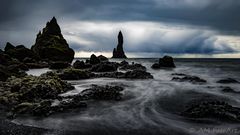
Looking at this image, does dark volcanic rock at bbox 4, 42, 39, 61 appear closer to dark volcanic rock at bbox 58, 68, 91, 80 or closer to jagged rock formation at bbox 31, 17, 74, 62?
jagged rock formation at bbox 31, 17, 74, 62

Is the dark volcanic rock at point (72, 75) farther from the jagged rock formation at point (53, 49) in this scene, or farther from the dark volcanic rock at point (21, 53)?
the jagged rock formation at point (53, 49)

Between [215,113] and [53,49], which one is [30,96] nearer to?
[215,113]

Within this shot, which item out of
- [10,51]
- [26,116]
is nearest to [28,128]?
[26,116]

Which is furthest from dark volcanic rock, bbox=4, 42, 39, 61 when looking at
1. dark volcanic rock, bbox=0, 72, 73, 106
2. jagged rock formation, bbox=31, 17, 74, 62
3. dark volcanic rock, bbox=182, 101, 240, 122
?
dark volcanic rock, bbox=182, 101, 240, 122

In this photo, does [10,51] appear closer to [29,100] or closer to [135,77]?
[135,77]

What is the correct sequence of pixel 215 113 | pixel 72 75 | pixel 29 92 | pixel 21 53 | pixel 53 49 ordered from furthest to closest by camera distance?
pixel 53 49 < pixel 21 53 < pixel 72 75 < pixel 29 92 < pixel 215 113

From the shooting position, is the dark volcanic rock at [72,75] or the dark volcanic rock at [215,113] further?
the dark volcanic rock at [72,75]

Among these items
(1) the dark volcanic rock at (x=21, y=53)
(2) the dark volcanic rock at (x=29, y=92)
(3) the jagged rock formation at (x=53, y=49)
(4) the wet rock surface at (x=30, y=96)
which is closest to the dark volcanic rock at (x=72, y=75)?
(4) the wet rock surface at (x=30, y=96)

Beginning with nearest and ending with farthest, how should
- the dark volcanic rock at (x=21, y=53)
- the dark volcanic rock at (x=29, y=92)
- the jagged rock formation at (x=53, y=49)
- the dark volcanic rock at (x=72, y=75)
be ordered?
the dark volcanic rock at (x=29, y=92) < the dark volcanic rock at (x=72, y=75) < the dark volcanic rock at (x=21, y=53) < the jagged rock formation at (x=53, y=49)

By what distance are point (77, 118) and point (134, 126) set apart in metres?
3.45

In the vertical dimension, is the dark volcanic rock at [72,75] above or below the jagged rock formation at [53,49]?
below

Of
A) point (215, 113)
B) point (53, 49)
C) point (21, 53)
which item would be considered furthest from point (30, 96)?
point (53, 49)

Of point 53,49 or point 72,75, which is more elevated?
point 53,49

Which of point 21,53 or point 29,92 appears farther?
point 21,53
